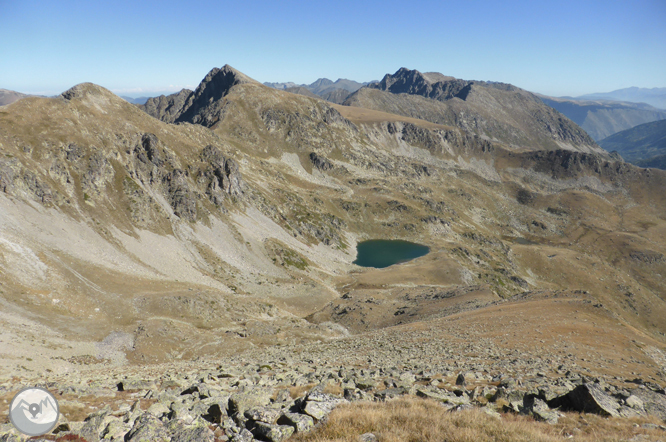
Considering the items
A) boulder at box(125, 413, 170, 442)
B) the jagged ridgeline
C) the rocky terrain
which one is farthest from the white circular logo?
the jagged ridgeline

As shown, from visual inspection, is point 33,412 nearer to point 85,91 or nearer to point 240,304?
point 240,304

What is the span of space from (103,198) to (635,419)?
107852mm

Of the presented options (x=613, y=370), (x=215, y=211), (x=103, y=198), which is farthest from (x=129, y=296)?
(x=613, y=370)

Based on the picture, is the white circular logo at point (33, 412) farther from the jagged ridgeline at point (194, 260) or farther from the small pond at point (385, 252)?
the small pond at point (385, 252)

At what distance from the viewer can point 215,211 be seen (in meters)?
110

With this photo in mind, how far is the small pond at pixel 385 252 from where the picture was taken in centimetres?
13575

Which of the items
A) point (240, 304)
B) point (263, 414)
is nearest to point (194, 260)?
point (240, 304)

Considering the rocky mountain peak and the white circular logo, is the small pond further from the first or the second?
the white circular logo

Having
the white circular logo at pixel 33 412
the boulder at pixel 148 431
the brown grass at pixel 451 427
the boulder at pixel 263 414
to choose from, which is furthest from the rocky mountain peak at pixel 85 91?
the brown grass at pixel 451 427

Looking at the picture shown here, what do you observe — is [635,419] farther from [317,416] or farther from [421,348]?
[421,348]

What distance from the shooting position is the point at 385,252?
147 metres

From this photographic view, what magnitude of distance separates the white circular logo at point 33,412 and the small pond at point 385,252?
401ft

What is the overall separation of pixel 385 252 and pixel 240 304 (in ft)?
286

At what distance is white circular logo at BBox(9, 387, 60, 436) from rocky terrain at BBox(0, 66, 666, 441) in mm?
2111
